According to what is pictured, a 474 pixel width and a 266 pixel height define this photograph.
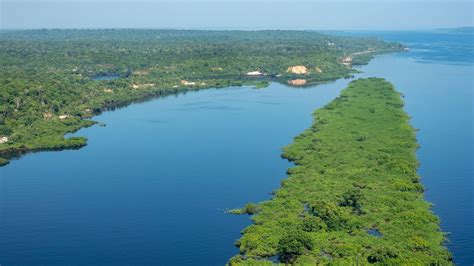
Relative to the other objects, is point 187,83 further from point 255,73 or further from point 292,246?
point 292,246

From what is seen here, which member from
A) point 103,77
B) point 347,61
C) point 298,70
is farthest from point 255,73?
point 347,61

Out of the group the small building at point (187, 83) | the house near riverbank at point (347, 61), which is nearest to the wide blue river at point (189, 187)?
the small building at point (187, 83)

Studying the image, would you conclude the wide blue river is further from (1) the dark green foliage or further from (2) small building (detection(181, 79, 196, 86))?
(2) small building (detection(181, 79, 196, 86))

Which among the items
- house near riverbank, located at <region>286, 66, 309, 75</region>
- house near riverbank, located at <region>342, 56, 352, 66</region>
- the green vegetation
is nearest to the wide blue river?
the green vegetation

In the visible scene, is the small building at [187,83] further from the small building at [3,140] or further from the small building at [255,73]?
the small building at [3,140]

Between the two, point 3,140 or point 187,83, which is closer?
point 3,140

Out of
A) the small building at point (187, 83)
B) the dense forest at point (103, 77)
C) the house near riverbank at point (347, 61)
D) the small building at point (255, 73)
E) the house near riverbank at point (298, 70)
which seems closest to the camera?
the dense forest at point (103, 77)
